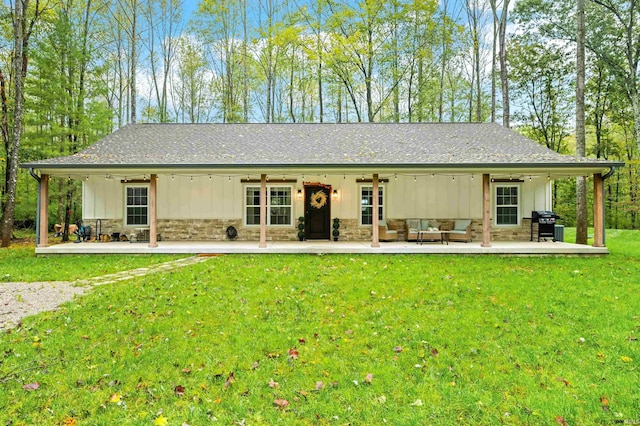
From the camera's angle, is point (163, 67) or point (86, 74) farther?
point (163, 67)

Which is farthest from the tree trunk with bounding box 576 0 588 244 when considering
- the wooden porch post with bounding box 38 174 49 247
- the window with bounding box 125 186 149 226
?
the wooden porch post with bounding box 38 174 49 247

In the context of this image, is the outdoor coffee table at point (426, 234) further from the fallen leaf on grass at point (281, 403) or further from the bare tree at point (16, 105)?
the bare tree at point (16, 105)

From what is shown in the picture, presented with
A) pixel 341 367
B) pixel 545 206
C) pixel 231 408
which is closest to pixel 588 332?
pixel 341 367

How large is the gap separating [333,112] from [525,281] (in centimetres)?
1908

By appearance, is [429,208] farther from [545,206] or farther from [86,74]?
[86,74]

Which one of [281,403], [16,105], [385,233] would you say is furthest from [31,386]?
[16,105]

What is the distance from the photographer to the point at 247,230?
37.9 feet

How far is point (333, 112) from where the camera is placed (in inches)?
922

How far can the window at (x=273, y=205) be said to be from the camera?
457 inches

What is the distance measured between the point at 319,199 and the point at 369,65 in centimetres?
1180

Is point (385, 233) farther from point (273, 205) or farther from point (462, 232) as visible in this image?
point (273, 205)

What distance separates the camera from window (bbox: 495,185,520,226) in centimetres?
1150

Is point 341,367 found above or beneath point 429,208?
beneath


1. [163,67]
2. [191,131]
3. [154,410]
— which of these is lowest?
[154,410]
